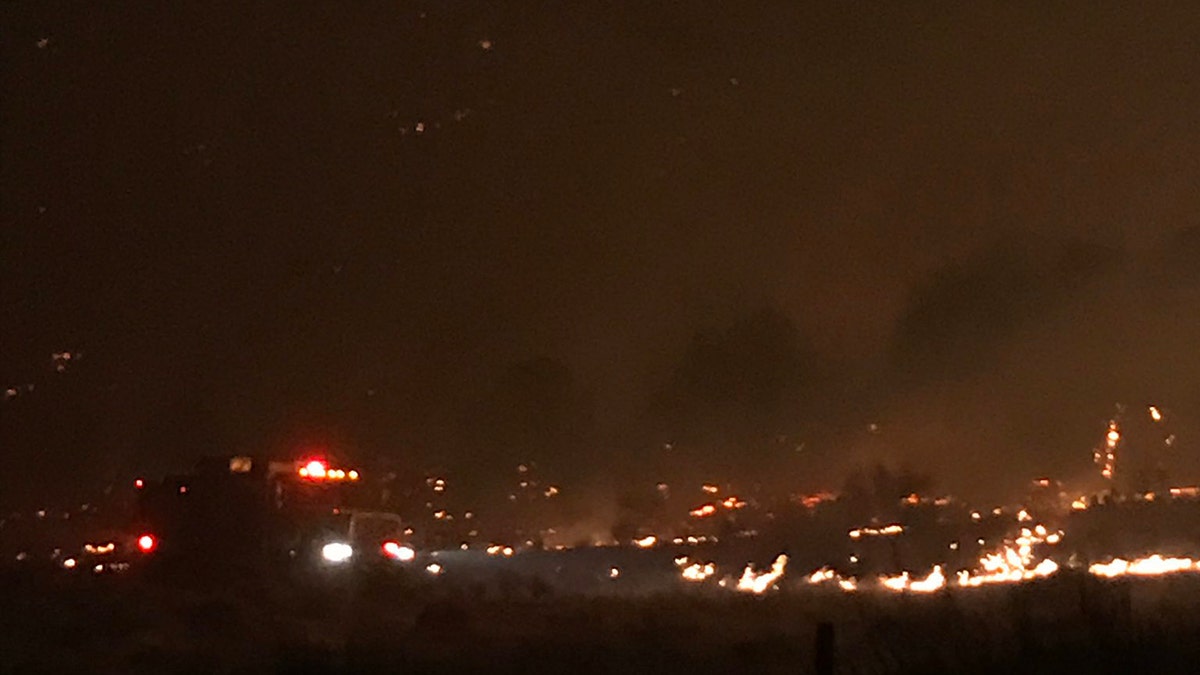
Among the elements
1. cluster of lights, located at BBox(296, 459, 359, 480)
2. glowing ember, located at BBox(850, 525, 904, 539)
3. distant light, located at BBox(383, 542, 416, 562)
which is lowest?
distant light, located at BBox(383, 542, 416, 562)

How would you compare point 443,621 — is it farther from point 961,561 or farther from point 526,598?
point 961,561

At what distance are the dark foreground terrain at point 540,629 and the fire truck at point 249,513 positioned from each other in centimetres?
46

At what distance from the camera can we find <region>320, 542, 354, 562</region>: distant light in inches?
1002

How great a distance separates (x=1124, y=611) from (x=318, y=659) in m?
8.17

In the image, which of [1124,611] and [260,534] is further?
[260,534]

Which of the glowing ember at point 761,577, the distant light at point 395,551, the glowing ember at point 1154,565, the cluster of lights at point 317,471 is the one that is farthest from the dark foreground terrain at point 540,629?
the glowing ember at point 761,577

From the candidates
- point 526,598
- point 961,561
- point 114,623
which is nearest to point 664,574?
point 961,561

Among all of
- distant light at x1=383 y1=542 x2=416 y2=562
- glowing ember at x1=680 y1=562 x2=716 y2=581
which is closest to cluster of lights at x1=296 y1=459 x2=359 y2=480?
distant light at x1=383 y1=542 x2=416 y2=562

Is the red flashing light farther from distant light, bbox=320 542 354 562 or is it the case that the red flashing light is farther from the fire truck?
distant light, bbox=320 542 354 562

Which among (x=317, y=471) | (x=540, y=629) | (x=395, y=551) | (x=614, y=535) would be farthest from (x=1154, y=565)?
(x=614, y=535)

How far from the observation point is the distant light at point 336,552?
83.5ft

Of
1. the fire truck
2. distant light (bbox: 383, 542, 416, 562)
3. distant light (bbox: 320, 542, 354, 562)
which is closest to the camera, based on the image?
the fire truck

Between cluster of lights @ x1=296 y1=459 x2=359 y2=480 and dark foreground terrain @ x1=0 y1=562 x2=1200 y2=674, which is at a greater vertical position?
cluster of lights @ x1=296 y1=459 x2=359 y2=480

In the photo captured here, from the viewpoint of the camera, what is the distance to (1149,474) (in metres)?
86.1
